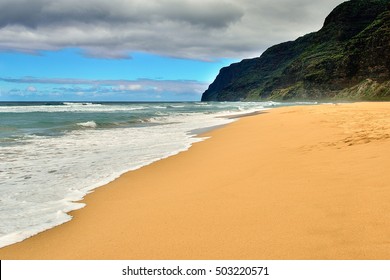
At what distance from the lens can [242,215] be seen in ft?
14.6

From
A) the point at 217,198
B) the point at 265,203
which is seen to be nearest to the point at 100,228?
the point at 217,198

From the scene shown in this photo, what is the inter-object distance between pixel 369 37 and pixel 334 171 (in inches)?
3789

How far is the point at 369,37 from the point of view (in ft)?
290

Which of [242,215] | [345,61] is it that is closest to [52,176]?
[242,215]

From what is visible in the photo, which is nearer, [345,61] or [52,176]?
[52,176]

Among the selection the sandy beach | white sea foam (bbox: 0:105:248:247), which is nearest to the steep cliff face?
white sea foam (bbox: 0:105:248:247)

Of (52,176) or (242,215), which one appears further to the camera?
(52,176)

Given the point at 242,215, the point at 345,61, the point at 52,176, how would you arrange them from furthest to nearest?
the point at 345,61 < the point at 52,176 < the point at 242,215

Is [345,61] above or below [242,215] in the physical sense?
above

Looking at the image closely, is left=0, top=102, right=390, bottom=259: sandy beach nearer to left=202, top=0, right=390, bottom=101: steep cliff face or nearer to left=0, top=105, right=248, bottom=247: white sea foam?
left=0, top=105, right=248, bottom=247: white sea foam

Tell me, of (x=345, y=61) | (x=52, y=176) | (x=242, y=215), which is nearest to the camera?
(x=242, y=215)

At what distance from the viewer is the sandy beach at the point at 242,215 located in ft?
11.4

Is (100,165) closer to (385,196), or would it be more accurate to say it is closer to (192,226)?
(192,226)

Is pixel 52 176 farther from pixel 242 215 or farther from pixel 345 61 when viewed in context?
pixel 345 61
